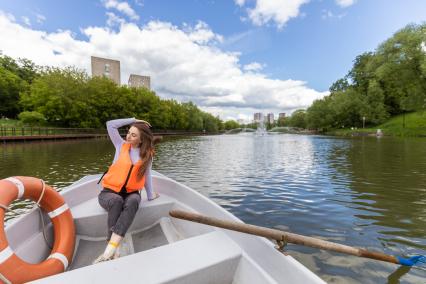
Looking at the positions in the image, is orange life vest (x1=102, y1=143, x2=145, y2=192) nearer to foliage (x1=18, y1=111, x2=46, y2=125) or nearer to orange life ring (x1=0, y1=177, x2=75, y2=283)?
orange life ring (x1=0, y1=177, x2=75, y2=283)

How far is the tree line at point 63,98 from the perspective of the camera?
3972cm

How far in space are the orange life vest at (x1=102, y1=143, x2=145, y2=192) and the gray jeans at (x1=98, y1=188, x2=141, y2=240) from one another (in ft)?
0.33

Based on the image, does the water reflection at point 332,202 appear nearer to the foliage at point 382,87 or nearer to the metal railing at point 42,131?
the metal railing at point 42,131

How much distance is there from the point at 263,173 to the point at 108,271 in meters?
8.85

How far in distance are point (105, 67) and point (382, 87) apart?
101m

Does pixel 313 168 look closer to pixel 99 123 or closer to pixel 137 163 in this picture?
pixel 137 163

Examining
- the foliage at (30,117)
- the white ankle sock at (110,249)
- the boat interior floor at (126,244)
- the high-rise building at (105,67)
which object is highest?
the high-rise building at (105,67)

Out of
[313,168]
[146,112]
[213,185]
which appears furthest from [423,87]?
[146,112]

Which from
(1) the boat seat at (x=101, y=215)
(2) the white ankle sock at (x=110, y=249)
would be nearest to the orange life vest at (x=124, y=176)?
(1) the boat seat at (x=101, y=215)

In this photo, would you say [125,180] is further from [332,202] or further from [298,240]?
[332,202]

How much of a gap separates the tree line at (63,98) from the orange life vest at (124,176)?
39883 millimetres

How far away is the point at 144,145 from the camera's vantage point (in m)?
3.46

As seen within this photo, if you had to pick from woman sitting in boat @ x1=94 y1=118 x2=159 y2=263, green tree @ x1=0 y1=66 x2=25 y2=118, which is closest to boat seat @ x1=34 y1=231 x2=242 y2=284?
woman sitting in boat @ x1=94 y1=118 x2=159 y2=263

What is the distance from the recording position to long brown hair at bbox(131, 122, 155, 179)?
11.0 ft
